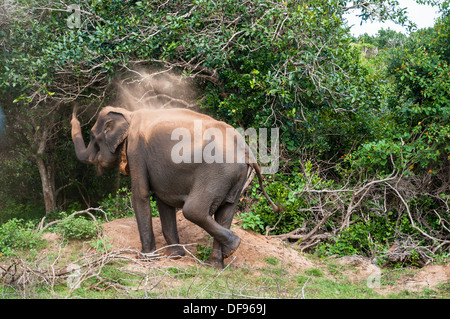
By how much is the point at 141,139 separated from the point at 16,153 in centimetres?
695

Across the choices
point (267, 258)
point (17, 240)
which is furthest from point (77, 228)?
point (267, 258)

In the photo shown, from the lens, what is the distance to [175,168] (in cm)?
697

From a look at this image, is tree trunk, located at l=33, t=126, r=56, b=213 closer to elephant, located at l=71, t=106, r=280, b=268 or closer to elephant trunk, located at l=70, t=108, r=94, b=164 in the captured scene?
elephant trunk, located at l=70, t=108, r=94, b=164

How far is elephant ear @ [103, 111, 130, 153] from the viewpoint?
753 cm

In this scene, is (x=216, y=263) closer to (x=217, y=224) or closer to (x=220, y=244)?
(x=220, y=244)

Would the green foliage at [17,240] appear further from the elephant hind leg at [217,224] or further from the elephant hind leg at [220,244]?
the elephant hind leg at [220,244]

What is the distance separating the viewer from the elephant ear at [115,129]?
753 cm

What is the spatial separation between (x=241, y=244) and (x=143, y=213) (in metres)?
1.57

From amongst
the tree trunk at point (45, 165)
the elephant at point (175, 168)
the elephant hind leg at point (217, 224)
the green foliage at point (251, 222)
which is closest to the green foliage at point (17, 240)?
the elephant at point (175, 168)

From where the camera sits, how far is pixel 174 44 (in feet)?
30.0

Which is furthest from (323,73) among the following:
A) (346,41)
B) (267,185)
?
(267,185)

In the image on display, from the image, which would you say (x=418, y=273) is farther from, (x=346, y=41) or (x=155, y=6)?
(x=155, y=6)

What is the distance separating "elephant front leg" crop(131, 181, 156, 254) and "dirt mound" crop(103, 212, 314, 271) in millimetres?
312
